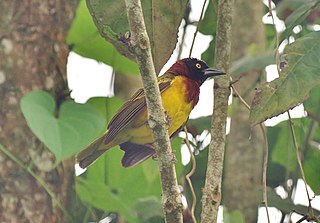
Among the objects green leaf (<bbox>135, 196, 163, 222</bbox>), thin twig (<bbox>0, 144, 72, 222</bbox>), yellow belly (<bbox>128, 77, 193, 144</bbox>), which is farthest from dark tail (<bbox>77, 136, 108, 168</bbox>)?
green leaf (<bbox>135, 196, 163, 222</bbox>)

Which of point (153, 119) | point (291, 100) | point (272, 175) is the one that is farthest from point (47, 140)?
point (272, 175)

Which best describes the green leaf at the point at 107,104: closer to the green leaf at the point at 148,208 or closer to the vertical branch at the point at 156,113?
the green leaf at the point at 148,208

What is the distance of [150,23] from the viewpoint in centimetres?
222

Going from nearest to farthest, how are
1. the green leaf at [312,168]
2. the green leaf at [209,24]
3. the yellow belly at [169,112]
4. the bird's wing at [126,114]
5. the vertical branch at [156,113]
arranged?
the vertical branch at [156,113], the bird's wing at [126,114], the green leaf at [312,168], the yellow belly at [169,112], the green leaf at [209,24]

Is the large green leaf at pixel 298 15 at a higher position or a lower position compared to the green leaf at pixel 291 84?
higher

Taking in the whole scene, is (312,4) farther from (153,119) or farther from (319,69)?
(153,119)

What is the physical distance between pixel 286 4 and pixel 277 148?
102cm

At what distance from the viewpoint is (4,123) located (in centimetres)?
283

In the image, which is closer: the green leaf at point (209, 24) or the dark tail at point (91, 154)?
the dark tail at point (91, 154)

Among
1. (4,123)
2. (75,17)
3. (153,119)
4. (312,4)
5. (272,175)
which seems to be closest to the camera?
(153,119)

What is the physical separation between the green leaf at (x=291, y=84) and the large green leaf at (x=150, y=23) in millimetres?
286

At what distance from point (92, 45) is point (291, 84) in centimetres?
113

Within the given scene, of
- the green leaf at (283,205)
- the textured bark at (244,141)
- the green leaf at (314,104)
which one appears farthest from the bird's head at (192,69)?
the green leaf at (283,205)

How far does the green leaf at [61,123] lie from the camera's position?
7.68 feet
